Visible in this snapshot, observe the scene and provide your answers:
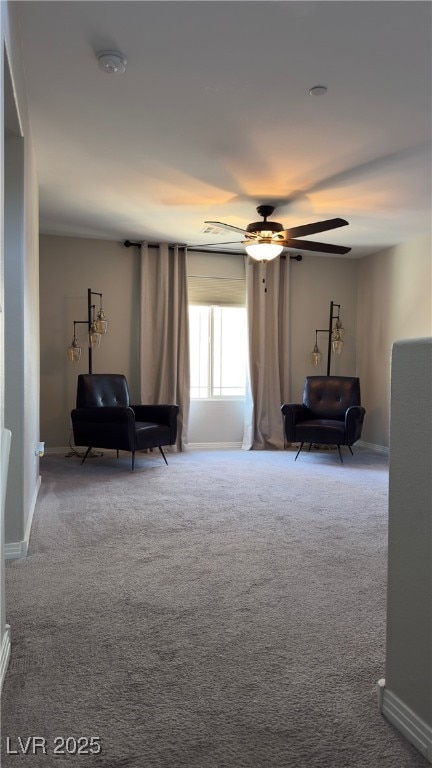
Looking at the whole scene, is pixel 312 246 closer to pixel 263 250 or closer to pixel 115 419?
pixel 263 250

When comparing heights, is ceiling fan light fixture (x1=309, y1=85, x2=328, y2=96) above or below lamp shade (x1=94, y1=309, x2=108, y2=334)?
above

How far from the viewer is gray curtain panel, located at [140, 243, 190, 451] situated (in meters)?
5.99

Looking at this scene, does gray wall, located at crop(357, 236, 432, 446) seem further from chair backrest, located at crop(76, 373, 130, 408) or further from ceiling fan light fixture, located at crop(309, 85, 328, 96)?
ceiling fan light fixture, located at crop(309, 85, 328, 96)

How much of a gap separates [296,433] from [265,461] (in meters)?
0.45

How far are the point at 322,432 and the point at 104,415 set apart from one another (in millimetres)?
2187

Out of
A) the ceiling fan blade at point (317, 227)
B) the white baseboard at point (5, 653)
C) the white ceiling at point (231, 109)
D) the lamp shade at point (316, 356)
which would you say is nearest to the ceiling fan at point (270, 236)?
the ceiling fan blade at point (317, 227)

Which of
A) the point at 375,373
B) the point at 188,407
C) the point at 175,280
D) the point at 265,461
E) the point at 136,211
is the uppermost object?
the point at 136,211

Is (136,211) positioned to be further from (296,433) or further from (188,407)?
(296,433)

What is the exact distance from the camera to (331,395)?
5863 millimetres

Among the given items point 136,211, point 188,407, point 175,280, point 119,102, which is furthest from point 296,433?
point 119,102

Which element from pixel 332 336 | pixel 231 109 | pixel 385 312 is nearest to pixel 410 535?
pixel 231 109

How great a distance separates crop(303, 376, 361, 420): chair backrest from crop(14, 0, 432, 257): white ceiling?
177cm

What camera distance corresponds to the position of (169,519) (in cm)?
317

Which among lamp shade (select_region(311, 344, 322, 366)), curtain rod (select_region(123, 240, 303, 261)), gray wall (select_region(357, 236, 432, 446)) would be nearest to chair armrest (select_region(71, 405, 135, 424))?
curtain rod (select_region(123, 240, 303, 261))
